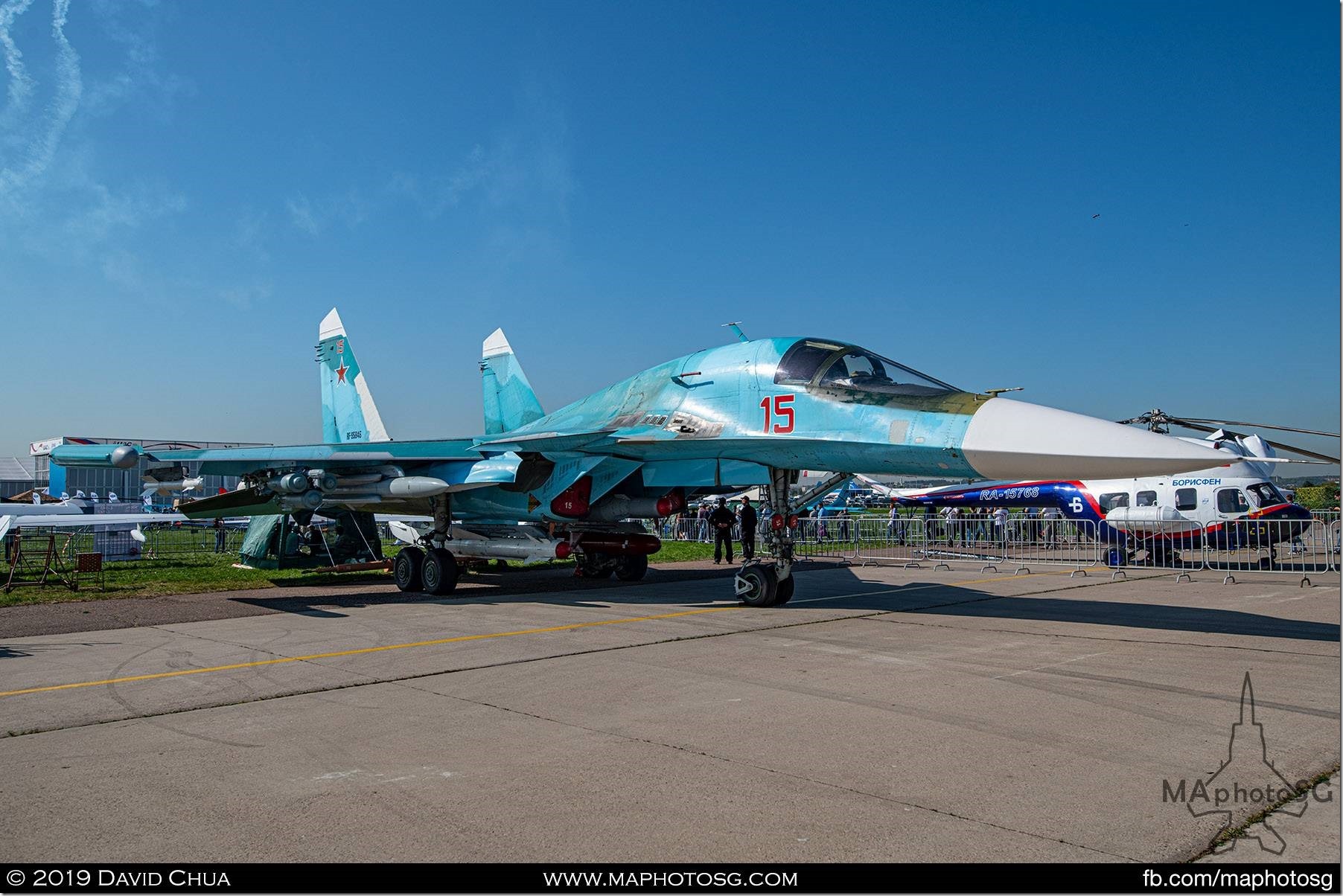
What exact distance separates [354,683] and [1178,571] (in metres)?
15.3

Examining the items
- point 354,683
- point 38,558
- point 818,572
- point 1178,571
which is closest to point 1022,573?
point 1178,571

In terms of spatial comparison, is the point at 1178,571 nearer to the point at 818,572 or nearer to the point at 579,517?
the point at 818,572

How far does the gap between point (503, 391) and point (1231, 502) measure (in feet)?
48.5

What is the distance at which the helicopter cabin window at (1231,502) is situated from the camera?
17031 millimetres

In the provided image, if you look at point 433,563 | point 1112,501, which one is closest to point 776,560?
point 433,563

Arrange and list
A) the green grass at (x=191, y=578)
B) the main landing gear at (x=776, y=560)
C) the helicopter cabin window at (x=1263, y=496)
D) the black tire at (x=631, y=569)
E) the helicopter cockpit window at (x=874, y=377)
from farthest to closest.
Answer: the helicopter cabin window at (x=1263, y=496) → the black tire at (x=631, y=569) → the green grass at (x=191, y=578) → the main landing gear at (x=776, y=560) → the helicopter cockpit window at (x=874, y=377)

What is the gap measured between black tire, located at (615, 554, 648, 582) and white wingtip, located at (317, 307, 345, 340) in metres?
7.67

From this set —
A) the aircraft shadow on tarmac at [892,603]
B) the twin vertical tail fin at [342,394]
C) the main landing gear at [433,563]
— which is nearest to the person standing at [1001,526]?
the aircraft shadow on tarmac at [892,603]

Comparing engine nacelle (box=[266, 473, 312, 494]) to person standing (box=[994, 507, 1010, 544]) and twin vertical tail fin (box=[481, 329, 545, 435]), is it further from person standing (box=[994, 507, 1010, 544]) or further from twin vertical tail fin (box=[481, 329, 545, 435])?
person standing (box=[994, 507, 1010, 544])

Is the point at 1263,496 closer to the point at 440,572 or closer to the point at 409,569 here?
the point at 440,572

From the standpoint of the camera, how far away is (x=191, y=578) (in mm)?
14758

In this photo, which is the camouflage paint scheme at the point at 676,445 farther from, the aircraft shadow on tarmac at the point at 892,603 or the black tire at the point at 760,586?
the aircraft shadow on tarmac at the point at 892,603

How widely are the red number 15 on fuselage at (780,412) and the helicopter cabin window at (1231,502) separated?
12715mm

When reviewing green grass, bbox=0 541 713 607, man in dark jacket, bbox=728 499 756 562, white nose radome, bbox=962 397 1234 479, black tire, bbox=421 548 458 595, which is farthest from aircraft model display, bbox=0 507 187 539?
white nose radome, bbox=962 397 1234 479
